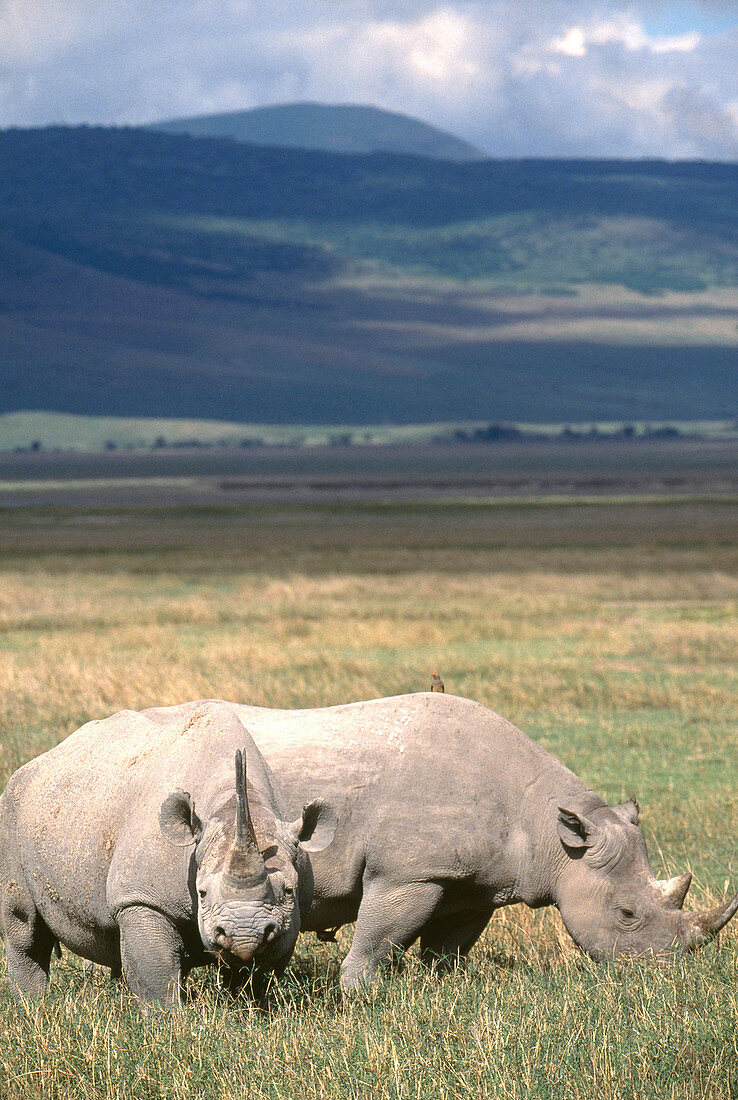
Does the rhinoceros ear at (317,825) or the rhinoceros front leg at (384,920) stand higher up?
the rhinoceros ear at (317,825)

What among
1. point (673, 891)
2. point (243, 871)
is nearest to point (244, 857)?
point (243, 871)

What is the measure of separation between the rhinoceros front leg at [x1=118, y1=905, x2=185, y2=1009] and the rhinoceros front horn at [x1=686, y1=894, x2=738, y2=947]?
2524 mm

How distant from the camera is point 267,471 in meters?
151

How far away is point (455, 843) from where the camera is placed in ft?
25.4

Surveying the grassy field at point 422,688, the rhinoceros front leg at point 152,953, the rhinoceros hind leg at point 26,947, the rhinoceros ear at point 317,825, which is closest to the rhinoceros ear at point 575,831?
the grassy field at point 422,688

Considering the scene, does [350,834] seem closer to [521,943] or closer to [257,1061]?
[257,1061]

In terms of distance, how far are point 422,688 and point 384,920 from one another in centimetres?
1296

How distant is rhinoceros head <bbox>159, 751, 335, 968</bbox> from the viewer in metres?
6.05

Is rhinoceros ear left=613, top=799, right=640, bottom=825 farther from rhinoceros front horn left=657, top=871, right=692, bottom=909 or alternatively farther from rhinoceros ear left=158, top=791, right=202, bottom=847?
rhinoceros ear left=158, top=791, right=202, bottom=847

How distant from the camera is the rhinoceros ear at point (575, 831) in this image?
7742 mm

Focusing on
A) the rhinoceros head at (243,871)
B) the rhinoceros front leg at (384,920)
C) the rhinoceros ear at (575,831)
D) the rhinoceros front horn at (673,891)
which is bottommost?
the rhinoceros front leg at (384,920)

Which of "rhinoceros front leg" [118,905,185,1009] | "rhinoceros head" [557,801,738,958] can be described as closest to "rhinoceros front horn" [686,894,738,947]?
"rhinoceros head" [557,801,738,958]

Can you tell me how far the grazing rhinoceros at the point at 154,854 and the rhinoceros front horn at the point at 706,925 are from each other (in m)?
2.01

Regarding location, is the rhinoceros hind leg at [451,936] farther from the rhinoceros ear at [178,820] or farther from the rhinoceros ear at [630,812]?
the rhinoceros ear at [178,820]
